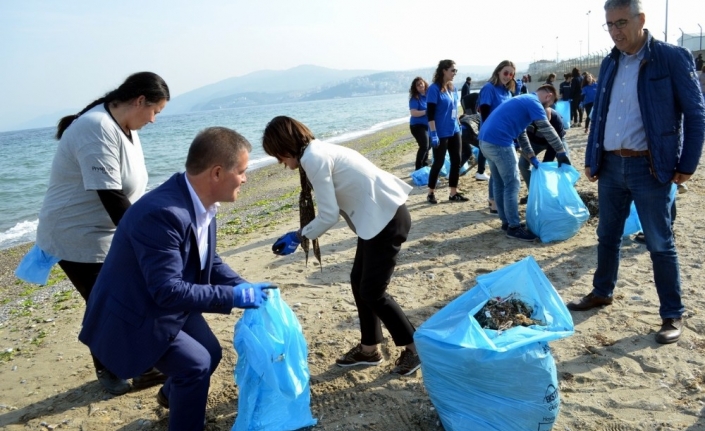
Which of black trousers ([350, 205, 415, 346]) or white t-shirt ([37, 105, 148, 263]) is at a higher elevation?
white t-shirt ([37, 105, 148, 263])

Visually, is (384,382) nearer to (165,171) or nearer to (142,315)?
(142,315)

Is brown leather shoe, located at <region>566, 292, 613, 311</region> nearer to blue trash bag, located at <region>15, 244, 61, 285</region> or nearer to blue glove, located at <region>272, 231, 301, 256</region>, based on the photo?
blue glove, located at <region>272, 231, 301, 256</region>

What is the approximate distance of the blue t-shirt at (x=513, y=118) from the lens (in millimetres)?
4910

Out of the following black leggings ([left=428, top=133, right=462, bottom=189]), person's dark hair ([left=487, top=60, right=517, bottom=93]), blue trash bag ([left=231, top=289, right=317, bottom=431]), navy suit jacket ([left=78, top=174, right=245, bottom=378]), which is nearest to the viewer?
navy suit jacket ([left=78, top=174, right=245, bottom=378])

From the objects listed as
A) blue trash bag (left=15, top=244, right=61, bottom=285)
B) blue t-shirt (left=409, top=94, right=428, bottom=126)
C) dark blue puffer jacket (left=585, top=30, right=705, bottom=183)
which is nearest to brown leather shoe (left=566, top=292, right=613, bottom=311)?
dark blue puffer jacket (left=585, top=30, right=705, bottom=183)

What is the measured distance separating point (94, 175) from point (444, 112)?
4685mm

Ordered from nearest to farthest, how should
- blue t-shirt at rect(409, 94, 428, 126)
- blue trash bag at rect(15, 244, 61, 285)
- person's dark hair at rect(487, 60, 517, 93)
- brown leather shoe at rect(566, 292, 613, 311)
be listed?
blue trash bag at rect(15, 244, 61, 285) → brown leather shoe at rect(566, 292, 613, 311) → person's dark hair at rect(487, 60, 517, 93) → blue t-shirt at rect(409, 94, 428, 126)

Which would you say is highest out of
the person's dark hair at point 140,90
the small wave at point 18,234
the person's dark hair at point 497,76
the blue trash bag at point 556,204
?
the person's dark hair at point 140,90

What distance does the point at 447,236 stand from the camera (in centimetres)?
545

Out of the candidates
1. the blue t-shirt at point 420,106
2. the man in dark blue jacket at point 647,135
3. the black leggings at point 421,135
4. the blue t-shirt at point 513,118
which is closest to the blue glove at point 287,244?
the man in dark blue jacket at point 647,135

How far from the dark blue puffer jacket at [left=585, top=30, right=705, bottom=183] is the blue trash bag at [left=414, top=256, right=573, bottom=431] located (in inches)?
49.9

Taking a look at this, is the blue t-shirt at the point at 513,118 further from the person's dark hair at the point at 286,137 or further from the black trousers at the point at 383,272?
the person's dark hair at the point at 286,137

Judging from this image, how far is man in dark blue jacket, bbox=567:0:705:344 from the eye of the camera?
285 cm

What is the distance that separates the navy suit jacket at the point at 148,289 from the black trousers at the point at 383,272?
0.84 m
